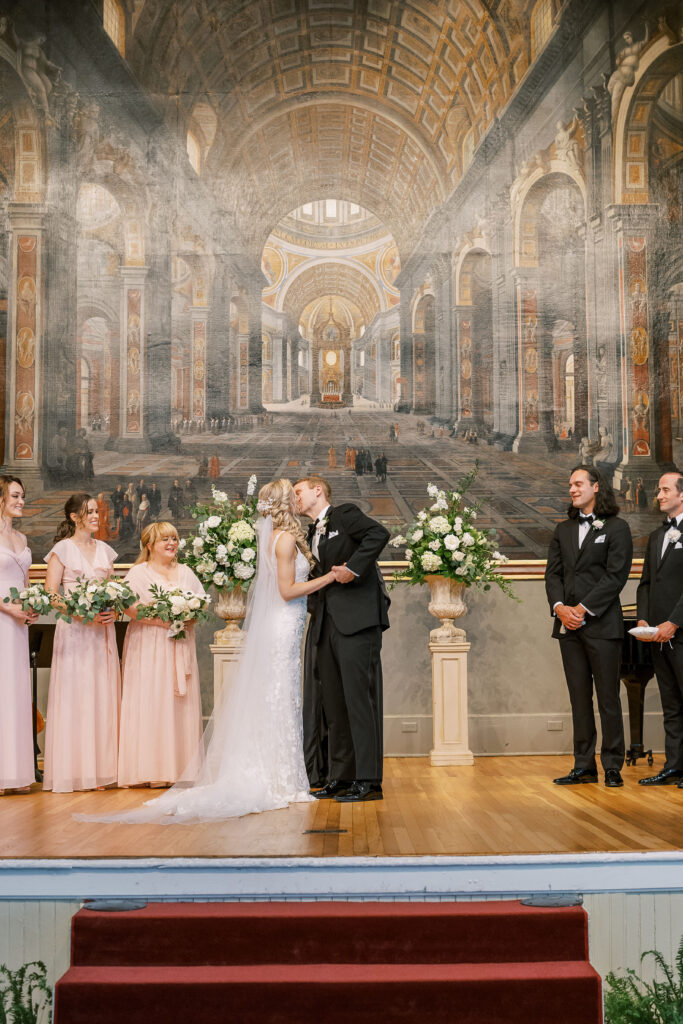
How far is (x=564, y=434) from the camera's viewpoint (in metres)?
8.30

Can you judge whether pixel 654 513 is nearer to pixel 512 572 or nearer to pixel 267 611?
pixel 512 572

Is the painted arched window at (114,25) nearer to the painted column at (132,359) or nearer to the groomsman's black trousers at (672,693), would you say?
the painted column at (132,359)

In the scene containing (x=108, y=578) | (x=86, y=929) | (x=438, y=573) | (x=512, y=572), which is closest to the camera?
(x=86, y=929)

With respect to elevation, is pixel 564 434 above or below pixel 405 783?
above

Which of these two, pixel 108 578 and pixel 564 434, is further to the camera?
pixel 564 434

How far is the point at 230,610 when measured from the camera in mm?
7191

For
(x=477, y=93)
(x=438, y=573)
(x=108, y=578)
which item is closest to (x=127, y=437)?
(x=108, y=578)

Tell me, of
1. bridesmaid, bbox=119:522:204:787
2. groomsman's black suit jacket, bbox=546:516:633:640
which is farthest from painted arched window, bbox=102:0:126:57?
groomsman's black suit jacket, bbox=546:516:633:640

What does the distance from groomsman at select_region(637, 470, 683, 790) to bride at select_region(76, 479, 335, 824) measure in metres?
2.19

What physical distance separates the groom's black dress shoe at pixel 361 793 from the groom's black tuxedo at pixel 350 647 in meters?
0.07

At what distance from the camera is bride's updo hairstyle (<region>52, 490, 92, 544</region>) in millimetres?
6340

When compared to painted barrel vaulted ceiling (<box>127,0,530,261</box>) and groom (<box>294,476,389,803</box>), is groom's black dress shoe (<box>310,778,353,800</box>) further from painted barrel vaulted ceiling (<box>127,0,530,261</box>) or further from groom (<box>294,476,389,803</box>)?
painted barrel vaulted ceiling (<box>127,0,530,261</box>)

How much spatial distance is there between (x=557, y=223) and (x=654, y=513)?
2.68 meters

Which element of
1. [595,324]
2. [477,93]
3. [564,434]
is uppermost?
[477,93]
